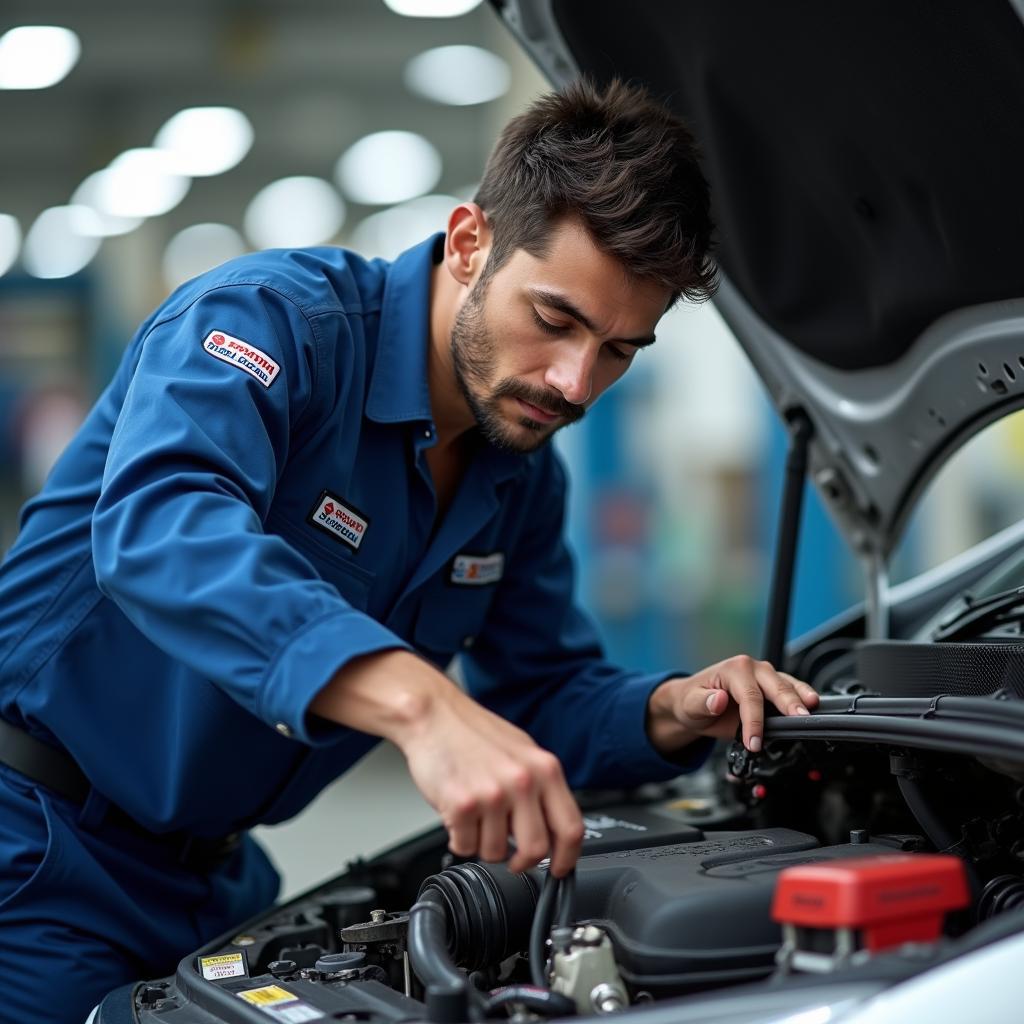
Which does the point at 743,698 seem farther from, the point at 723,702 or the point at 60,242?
the point at 60,242

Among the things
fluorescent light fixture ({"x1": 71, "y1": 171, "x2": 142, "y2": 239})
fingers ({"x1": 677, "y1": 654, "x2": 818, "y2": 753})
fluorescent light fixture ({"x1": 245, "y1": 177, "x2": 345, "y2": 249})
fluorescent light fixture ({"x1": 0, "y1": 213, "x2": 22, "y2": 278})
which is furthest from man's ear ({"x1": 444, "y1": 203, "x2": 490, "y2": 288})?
fluorescent light fixture ({"x1": 0, "y1": 213, "x2": 22, "y2": 278})

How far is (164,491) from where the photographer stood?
1042mm

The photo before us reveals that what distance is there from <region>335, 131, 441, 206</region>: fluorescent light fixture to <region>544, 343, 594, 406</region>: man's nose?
6.93 metres

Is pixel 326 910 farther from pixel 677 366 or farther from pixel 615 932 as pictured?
pixel 677 366

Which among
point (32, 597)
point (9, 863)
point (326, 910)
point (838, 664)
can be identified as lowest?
point (838, 664)

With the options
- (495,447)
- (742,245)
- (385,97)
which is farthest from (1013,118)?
(385,97)

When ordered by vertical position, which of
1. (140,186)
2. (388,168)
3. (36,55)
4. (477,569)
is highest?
(36,55)

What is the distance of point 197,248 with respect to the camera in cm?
1045

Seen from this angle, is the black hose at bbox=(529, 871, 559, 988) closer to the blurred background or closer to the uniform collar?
the uniform collar

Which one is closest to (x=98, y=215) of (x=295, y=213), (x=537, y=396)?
(x=295, y=213)

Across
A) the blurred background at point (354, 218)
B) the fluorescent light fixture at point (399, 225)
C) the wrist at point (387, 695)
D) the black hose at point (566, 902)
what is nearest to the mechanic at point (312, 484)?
the wrist at point (387, 695)

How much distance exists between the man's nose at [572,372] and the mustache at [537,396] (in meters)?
0.02

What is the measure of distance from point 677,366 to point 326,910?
6578mm

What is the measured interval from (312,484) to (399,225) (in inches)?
347
